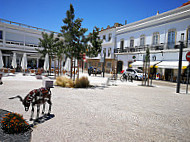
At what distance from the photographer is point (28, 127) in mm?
3299

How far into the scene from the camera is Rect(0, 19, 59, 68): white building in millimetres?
26497

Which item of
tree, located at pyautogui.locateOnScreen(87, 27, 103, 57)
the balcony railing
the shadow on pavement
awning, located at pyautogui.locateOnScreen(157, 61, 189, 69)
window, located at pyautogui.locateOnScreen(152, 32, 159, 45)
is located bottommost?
the shadow on pavement

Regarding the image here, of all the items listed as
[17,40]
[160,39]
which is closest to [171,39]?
[160,39]

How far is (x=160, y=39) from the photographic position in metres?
20.8

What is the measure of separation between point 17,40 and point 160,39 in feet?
89.0

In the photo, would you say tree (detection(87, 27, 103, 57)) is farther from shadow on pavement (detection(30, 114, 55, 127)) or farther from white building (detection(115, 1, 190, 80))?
white building (detection(115, 1, 190, 80))

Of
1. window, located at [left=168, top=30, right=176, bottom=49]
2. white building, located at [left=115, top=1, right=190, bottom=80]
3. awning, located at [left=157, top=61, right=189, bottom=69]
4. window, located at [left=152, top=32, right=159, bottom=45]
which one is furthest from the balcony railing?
awning, located at [left=157, top=61, right=189, bottom=69]

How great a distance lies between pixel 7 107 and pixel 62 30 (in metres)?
7.08

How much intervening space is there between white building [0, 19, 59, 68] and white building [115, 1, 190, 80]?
53.5ft

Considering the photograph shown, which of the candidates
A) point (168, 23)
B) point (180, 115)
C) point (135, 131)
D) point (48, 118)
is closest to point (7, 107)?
point (48, 118)

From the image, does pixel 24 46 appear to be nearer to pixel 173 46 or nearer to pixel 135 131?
pixel 173 46

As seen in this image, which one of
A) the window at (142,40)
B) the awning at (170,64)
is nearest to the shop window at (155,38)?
the window at (142,40)

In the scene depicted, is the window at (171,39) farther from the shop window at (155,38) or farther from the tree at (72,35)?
the tree at (72,35)

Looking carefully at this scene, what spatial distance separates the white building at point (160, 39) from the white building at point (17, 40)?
16.3 meters
